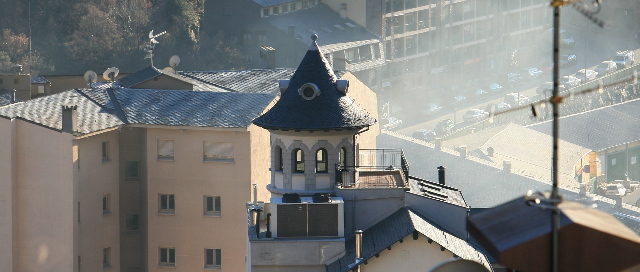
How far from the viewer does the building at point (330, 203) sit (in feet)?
135

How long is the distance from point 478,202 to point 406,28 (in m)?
50.5

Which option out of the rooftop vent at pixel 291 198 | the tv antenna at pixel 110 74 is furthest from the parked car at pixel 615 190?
the rooftop vent at pixel 291 198

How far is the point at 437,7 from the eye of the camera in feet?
488

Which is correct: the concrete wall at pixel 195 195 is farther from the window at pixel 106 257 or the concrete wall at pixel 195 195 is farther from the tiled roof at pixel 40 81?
the tiled roof at pixel 40 81

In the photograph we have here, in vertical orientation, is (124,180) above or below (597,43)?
below

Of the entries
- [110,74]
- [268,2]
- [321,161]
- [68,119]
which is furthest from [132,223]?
[268,2]

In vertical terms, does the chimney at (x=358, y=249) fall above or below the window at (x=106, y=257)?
above

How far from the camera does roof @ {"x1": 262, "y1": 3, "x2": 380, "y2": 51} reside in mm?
127188

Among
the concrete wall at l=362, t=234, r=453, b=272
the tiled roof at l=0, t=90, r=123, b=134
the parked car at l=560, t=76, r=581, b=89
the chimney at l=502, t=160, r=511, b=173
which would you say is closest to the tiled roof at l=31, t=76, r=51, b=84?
the tiled roof at l=0, t=90, r=123, b=134

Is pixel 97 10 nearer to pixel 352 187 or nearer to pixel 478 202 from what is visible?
pixel 478 202

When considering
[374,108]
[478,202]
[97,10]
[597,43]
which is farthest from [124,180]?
[597,43]

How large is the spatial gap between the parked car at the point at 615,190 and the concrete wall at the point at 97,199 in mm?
53868

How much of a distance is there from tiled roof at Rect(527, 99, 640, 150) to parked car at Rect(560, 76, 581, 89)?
25.2ft

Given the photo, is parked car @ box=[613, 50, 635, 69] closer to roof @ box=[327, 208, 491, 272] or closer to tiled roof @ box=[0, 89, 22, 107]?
tiled roof @ box=[0, 89, 22, 107]
